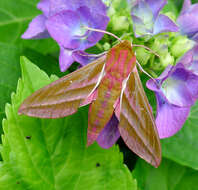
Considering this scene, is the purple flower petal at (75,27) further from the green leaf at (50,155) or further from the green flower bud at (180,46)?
the green flower bud at (180,46)

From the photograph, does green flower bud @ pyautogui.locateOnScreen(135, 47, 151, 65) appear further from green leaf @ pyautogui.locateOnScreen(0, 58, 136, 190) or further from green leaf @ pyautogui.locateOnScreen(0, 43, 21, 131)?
green leaf @ pyautogui.locateOnScreen(0, 43, 21, 131)

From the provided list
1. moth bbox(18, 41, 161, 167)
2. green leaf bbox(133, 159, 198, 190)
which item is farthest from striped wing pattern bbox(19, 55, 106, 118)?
green leaf bbox(133, 159, 198, 190)

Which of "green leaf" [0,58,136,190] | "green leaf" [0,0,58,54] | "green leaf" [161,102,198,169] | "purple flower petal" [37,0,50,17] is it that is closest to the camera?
"green leaf" [0,58,136,190]

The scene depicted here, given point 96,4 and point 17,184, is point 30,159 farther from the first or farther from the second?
point 96,4

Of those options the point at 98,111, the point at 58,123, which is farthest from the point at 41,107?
the point at 98,111

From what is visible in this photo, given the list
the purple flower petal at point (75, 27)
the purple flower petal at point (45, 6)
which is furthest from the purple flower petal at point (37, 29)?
the purple flower petal at point (75, 27)

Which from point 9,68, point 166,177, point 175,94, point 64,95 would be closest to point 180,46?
point 175,94
